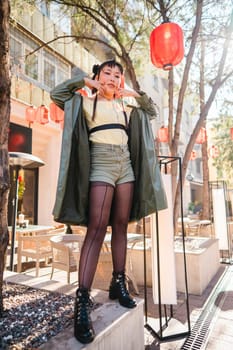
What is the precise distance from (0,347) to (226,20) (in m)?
5.26

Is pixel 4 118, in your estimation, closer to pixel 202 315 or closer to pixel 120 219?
pixel 120 219

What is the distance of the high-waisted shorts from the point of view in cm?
158

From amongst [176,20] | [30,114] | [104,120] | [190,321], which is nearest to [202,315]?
[190,321]

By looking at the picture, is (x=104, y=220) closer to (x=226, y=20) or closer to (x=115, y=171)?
(x=115, y=171)

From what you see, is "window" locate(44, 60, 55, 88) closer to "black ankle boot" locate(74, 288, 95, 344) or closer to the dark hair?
the dark hair

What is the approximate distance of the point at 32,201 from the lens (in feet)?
27.8

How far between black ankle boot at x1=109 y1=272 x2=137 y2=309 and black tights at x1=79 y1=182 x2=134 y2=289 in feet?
0.17

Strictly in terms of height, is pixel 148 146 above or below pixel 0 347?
above

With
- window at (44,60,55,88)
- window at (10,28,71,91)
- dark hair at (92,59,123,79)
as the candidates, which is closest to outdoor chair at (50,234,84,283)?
dark hair at (92,59,123,79)

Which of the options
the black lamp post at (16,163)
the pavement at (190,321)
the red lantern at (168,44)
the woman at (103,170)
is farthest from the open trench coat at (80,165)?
the black lamp post at (16,163)

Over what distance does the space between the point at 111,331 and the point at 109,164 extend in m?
0.93

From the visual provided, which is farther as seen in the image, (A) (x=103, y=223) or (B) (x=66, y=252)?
(B) (x=66, y=252)

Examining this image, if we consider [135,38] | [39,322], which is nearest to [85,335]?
[39,322]

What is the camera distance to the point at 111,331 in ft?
4.44
